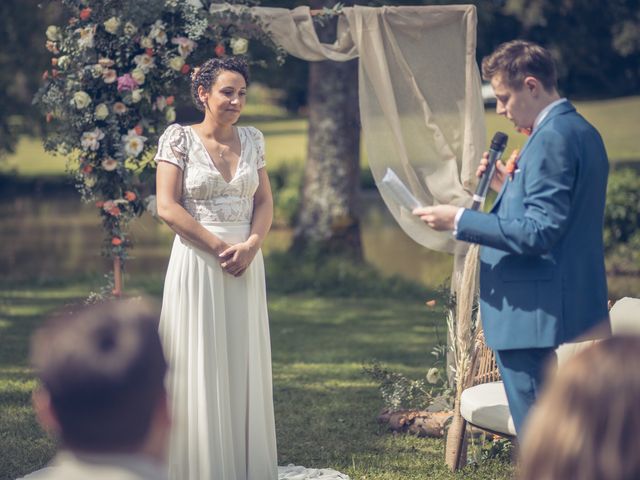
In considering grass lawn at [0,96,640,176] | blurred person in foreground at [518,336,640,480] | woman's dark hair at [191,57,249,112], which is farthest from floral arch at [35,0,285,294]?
grass lawn at [0,96,640,176]

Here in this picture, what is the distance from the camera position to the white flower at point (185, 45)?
256 inches

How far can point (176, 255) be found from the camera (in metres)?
5.14

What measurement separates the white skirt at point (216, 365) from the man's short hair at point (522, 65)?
1855 mm

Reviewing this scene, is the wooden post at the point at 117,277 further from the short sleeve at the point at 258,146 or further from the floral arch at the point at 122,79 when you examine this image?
the short sleeve at the point at 258,146

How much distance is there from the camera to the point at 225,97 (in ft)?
16.7

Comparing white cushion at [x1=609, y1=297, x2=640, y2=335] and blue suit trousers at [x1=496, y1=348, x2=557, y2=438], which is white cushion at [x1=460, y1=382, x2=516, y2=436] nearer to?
white cushion at [x1=609, y1=297, x2=640, y2=335]

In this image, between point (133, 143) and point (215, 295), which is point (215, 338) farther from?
point (133, 143)

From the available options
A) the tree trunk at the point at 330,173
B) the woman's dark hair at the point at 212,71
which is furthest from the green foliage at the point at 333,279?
the woman's dark hair at the point at 212,71

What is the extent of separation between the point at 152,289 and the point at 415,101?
664 centimetres

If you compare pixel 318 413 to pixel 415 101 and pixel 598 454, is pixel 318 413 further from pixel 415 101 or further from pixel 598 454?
pixel 598 454

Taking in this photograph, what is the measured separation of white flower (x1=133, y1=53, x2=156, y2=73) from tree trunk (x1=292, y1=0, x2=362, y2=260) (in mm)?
6489

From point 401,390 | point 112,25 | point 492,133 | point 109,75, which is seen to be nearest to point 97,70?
point 109,75

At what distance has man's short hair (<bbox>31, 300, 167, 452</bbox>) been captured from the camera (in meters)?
1.85

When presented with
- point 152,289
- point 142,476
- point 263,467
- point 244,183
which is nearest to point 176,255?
point 244,183
